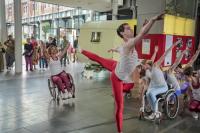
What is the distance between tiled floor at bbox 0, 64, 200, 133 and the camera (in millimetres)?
4434

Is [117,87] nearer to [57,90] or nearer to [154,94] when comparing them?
[154,94]

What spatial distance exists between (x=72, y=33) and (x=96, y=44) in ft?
21.0

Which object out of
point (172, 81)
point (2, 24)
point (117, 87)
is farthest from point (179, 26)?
point (2, 24)

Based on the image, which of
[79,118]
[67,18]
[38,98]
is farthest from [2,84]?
[67,18]

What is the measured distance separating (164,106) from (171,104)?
10.6 inches

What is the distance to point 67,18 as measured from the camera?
20234 mm

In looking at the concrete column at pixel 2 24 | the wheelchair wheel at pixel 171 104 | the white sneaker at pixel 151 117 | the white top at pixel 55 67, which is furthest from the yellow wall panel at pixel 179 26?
the concrete column at pixel 2 24

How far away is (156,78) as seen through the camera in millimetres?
4754

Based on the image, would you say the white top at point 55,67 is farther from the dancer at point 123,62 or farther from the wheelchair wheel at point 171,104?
the wheelchair wheel at point 171,104

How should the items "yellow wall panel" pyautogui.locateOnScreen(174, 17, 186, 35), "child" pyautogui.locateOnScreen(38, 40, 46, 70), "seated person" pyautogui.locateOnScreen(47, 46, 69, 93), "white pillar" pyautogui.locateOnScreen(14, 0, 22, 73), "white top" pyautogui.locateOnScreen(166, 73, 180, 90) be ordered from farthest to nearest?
"child" pyautogui.locateOnScreen(38, 40, 46, 70) → "white pillar" pyautogui.locateOnScreen(14, 0, 22, 73) → "yellow wall panel" pyautogui.locateOnScreen(174, 17, 186, 35) → "seated person" pyautogui.locateOnScreen(47, 46, 69, 93) → "white top" pyautogui.locateOnScreen(166, 73, 180, 90)

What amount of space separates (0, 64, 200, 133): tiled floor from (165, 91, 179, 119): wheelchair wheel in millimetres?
131

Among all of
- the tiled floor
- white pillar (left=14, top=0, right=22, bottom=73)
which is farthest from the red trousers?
white pillar (left=14, top=0, right=22, bottom=73)

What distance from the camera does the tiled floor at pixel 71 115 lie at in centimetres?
443

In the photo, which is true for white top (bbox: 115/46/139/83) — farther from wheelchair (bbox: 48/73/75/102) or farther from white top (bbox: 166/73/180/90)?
wheelchair (bbox: 48/73/75/102)
